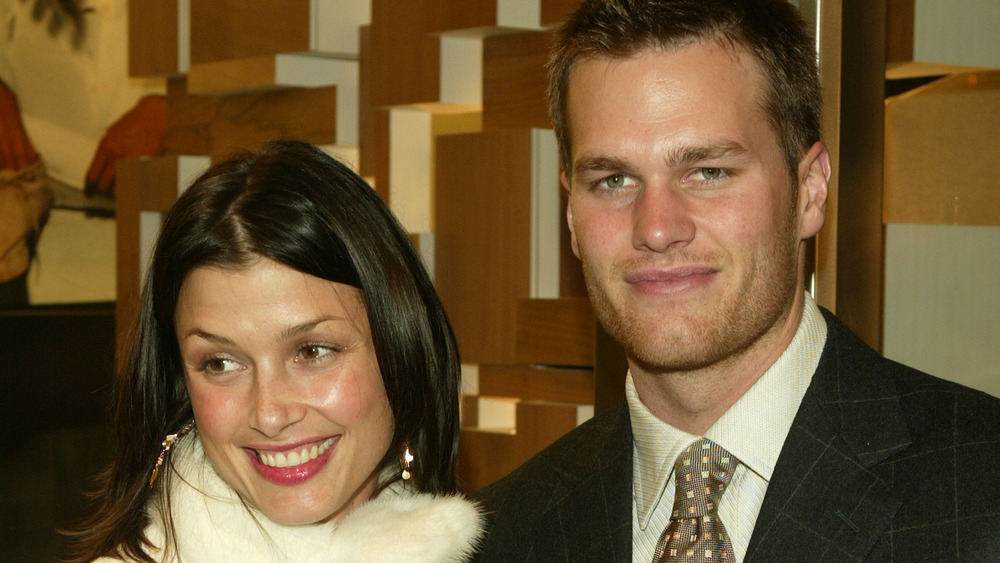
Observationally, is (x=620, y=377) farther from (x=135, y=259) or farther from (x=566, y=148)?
(x=135, y=259)

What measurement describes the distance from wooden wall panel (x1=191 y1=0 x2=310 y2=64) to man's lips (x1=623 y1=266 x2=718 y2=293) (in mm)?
2712

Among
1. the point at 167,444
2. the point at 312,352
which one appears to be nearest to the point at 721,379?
the point at 312,352

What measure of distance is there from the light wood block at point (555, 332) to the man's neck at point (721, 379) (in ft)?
4.72

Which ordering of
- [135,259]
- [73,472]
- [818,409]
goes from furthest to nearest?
[73,472], [135,259], [818,409]

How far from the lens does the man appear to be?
157 centimetres

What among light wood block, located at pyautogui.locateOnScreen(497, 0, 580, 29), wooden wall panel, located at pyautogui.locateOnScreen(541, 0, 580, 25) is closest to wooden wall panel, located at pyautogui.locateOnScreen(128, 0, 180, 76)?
light wood block, located at pyautogui.locateOnScreen(497, 0, 580, 29)

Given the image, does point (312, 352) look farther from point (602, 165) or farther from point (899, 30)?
point (899, 30)

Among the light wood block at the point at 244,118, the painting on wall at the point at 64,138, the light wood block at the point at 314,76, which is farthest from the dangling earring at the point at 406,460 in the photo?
the painting on wall at the point at 64,138

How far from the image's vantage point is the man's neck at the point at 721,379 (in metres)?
1.68

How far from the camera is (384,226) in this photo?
1881mm

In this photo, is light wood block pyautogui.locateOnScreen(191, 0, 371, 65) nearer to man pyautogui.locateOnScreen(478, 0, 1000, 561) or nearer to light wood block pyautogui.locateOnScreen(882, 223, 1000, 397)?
man pyautogui.locateOnScreen(478, 0, 1000, 561)

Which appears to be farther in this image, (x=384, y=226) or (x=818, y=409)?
(x=384, y=226)

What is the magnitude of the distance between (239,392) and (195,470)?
181mm

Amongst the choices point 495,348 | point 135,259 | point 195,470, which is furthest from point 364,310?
point 135,259
